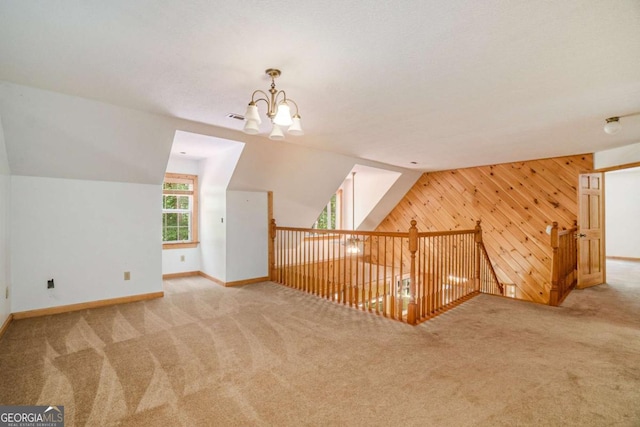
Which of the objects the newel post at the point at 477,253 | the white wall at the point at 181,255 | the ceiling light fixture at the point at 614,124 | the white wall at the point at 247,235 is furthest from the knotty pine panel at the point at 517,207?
the white wall at the point at 181,255

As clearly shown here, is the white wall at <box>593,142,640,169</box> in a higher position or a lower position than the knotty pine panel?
higher

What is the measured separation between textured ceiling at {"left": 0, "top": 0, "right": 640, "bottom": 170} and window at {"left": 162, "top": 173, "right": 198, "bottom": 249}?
2578 mm

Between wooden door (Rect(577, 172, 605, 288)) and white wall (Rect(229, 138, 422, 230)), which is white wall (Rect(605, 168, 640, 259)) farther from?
white wall (Rect(229, 138, 422, 230))

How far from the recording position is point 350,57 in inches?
83.0

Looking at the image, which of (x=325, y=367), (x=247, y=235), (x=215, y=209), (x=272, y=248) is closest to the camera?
(x=325, y=367)

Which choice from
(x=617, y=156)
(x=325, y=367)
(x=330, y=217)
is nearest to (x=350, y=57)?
(x=325, y=367)

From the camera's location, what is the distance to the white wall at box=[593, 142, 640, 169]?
4329 millimetres

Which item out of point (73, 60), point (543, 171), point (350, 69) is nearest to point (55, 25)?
point (73, 60)

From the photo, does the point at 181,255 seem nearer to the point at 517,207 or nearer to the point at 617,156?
the point at 517,207

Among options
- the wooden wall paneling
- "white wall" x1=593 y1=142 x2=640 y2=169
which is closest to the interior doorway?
the wooden wall paneling

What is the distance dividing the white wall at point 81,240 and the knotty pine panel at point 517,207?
601 centimetres

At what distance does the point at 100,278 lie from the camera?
390 centimetres

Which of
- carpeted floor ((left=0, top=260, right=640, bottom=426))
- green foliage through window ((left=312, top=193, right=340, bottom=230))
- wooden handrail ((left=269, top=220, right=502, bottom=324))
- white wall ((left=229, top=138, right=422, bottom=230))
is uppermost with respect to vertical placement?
white wall ((left=229, top=138, right=422, bottom=230))

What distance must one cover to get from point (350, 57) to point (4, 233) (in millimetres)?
4078
